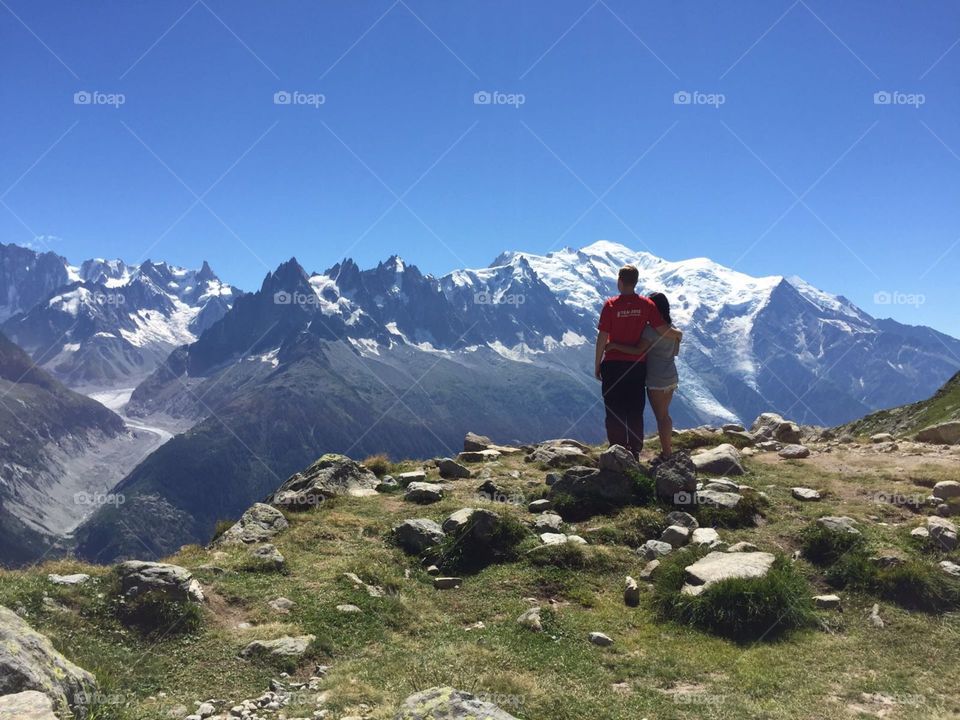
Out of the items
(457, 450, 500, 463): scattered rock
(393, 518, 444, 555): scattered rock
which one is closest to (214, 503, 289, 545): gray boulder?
(393, 518, 444, 555): scattered rock

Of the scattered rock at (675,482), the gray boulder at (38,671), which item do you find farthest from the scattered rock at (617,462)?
the gray boulder at (38,671)

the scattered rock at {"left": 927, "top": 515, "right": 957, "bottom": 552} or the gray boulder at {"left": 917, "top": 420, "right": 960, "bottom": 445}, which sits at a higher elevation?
the gray boulder at {"left": 917, "top": 420, "right": 960, "bottom": 445}

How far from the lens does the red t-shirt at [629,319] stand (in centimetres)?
1988

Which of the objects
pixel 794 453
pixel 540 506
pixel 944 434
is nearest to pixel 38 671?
pixel 540 506

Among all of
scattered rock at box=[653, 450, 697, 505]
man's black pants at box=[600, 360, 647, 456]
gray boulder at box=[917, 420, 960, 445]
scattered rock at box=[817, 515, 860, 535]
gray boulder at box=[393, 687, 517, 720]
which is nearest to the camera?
gray boulder at box=[393, 687, 517, 720]

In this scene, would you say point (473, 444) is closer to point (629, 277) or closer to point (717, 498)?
point (629, 277)

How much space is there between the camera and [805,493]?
18.9m

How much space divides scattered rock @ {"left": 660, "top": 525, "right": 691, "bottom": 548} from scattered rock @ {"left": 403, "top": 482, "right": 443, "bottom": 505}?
6979mm

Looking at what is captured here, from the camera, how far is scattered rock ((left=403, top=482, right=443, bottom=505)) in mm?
20109

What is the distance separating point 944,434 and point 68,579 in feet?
114

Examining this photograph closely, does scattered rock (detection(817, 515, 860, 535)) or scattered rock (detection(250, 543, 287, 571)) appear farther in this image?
scattered rock (detection(817, 515, 860, 535))

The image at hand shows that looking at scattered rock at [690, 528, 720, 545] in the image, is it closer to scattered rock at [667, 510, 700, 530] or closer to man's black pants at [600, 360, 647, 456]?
A: scattered rock at [667, 510, 700, 530]

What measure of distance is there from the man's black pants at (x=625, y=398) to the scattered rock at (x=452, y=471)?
543cm

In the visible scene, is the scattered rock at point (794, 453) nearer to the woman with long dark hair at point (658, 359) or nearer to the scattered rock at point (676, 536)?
the woman with long dark hair at point (658, 359)
